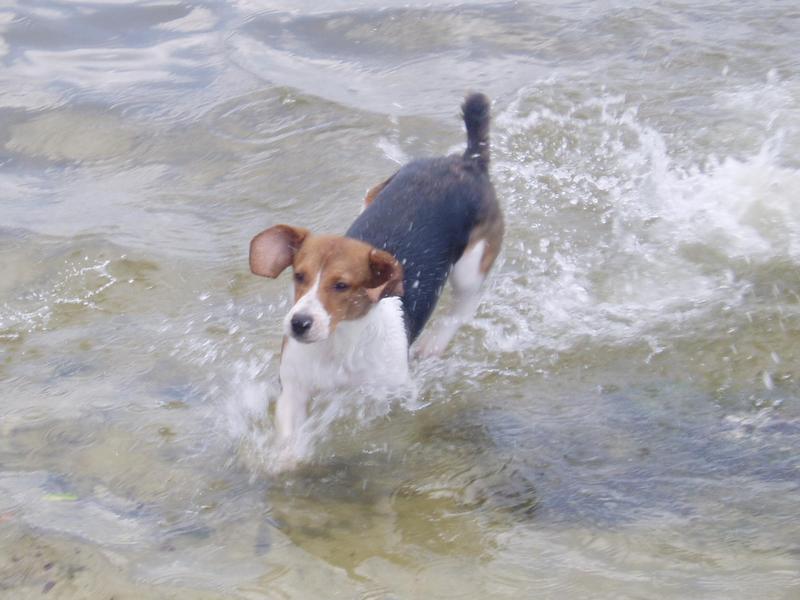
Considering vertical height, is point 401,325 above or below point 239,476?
above

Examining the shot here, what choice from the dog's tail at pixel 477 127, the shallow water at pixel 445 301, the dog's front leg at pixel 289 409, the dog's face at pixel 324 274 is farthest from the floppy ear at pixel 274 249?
the dog's tail at pixel 477 127

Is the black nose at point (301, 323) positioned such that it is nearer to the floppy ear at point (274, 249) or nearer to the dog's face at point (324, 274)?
the dog's face at point (324, 274)

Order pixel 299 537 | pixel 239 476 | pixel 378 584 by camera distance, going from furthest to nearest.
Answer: pixel 239 476 → pixel 299 537 → pixel 378 584

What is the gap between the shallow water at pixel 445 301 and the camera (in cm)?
413

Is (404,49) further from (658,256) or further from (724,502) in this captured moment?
(724,502)

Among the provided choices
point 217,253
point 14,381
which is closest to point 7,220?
point 217,253

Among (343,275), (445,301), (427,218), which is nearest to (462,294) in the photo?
(445,301)

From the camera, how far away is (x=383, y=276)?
457 cm

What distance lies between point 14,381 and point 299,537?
2.03 metres

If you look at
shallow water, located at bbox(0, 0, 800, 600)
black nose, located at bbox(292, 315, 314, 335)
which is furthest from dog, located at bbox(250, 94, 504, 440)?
shallow water, located at bbox(0, 0, 800, 600)

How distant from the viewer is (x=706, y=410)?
16.5 ft

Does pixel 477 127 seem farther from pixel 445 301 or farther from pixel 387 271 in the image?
pixel 387 271

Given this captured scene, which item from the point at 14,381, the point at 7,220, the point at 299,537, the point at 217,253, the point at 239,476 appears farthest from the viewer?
the point at 7,220

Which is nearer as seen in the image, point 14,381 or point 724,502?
point 724,502
